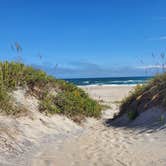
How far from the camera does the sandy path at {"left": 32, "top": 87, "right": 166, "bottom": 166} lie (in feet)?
19.1

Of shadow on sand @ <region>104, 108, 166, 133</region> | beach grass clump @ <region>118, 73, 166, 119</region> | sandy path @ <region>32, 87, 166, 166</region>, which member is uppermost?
beach grass clump @ <region>118, 73, 166, 119</region>

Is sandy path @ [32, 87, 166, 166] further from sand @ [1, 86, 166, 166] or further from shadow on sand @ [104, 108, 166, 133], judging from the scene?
shadow on sand @ [104, 108, 166, 133]

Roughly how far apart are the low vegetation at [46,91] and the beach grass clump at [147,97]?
136cm

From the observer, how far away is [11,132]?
278 inches

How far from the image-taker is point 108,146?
702 centimetres

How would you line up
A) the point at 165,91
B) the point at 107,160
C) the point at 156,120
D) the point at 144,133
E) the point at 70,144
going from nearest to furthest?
1. the point at 107,160
2. the point at 70,144
3. the point at 144,133
4. the point at 156,120
5. the point at 165,91

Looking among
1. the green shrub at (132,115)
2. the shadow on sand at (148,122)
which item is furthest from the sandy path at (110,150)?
the green shrub at (132,115)

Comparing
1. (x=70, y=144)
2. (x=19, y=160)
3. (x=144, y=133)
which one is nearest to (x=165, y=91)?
(x=144, y=133)

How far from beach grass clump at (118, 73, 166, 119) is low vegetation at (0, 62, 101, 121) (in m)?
1.36

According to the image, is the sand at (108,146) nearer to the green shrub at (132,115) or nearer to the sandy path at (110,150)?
the sandy path at (110,150)

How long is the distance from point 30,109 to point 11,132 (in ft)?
6.20

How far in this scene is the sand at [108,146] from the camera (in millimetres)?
5887

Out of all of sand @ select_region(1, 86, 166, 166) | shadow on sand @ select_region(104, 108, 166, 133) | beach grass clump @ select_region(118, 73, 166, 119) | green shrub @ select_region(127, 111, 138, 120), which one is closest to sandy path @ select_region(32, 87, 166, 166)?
sand @ select_region(1, 86, 166, 166)

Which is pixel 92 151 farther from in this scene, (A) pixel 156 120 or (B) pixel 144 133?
(A) pixel 156 120
